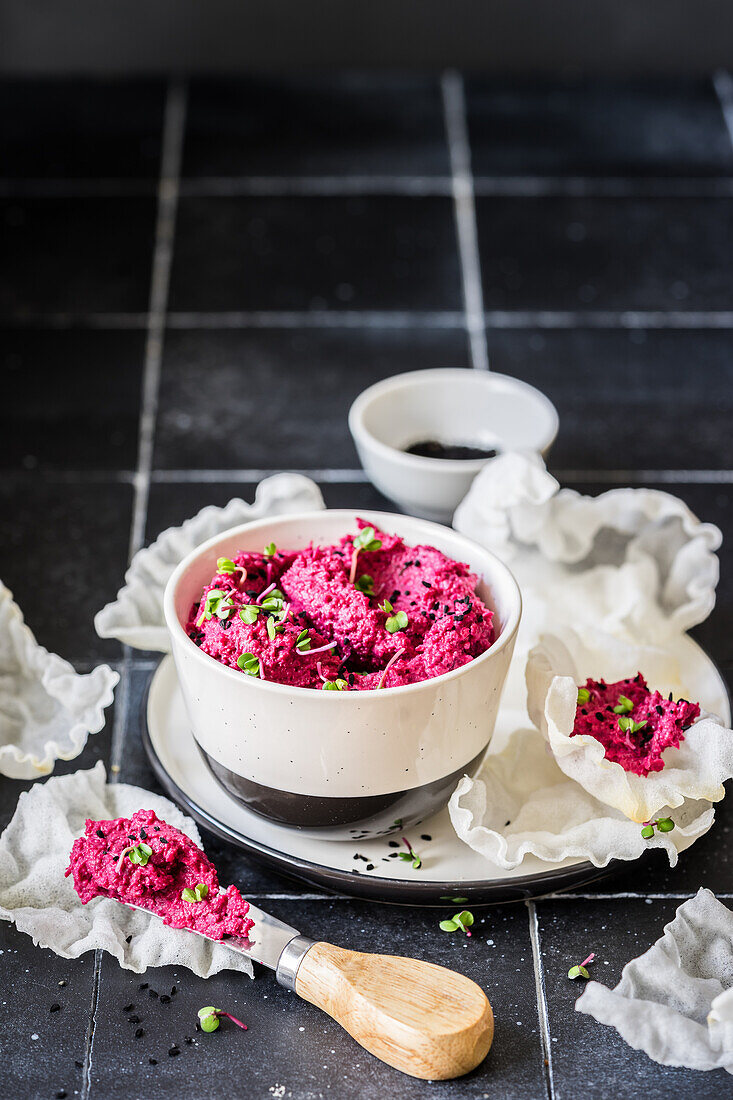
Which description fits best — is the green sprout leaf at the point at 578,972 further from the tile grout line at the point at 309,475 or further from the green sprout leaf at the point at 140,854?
the tile grout line at the point at 309,475

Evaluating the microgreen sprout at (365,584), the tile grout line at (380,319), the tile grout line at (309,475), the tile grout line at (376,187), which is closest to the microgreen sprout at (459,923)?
the microgreen sprout at (365,584)

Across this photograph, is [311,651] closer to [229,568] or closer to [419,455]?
[229,568]

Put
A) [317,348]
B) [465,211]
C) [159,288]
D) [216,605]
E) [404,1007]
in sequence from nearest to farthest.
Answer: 1. [404,1007]
2. [216,605]
3. [317,348]
4. [159,288]
5. [465,211]

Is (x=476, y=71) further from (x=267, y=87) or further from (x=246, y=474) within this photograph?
(x=246, y=474)

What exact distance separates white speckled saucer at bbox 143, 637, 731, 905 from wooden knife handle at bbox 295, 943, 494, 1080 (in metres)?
0.07

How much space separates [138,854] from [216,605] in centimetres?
18

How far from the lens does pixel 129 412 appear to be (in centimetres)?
171

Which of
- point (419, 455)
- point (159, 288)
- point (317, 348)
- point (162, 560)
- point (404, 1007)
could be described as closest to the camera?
point (404, 1007)

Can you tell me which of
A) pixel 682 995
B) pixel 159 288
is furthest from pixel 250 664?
pixel 159 288

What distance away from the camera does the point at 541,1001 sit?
0.90m

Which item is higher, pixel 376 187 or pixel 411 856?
pixel 411 856

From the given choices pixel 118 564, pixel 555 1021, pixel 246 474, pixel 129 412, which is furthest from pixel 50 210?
pixel 555 1021

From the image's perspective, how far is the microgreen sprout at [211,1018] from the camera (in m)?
0.86

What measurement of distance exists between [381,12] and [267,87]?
282mm
